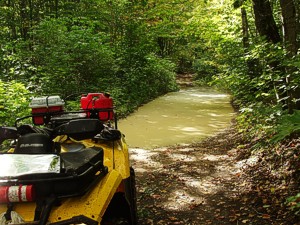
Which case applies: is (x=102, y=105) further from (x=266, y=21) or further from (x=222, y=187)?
(x=266, y=21)

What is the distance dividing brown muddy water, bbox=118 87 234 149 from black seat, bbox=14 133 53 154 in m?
6.38

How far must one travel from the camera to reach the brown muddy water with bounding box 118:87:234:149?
9914 mm

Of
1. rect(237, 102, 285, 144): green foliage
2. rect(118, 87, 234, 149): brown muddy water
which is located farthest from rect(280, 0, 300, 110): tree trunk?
rect(118, 87, 234, 149): brown muddy water

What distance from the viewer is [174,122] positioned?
40.3 feet

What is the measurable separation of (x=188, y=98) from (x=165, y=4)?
5.76 m

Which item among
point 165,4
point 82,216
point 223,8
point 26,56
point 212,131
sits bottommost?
point 212,131

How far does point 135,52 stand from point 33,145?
15.2 meters

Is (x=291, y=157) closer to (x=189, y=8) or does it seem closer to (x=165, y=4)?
(x=165, y=4)

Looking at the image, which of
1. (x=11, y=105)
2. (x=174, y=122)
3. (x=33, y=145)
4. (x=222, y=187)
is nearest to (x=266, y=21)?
(x=222, y=187)

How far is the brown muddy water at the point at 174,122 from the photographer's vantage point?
991cm

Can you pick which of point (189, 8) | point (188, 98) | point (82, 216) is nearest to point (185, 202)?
point (82, 216)

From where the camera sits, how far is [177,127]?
11.5 m

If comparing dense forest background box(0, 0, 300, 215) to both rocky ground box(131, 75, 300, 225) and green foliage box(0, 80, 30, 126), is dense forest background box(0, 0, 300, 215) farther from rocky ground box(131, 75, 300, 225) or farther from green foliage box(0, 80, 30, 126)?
rocky ground box(131, 75, 300, 225)

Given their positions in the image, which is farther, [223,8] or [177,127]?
[223,8]
